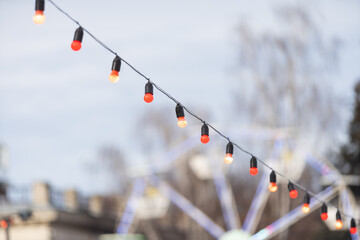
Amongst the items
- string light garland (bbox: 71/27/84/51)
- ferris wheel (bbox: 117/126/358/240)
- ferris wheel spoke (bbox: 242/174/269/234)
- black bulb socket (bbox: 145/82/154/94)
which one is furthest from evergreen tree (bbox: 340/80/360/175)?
string light garland (bbox: 71/27/84/51)

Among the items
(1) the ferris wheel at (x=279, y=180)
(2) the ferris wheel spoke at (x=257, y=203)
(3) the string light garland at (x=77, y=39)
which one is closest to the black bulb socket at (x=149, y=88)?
(3) the string light garland at (x=77, y=39)

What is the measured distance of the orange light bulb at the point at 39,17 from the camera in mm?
8461

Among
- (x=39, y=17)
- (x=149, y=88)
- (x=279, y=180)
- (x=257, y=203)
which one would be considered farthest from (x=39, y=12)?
(x=279, y=180)

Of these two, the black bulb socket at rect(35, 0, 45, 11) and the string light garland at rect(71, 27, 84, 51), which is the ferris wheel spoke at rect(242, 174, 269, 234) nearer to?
the string light garland at rect(71, 27, 84, 51)

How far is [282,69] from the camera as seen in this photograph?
3378 cm

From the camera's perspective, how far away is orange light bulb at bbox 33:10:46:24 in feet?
27.8

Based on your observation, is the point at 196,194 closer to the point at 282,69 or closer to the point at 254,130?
the point at 282,69

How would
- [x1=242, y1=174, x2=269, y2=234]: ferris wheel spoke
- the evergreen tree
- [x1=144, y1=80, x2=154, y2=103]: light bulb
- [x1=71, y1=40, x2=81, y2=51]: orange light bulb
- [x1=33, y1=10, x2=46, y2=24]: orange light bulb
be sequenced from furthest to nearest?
the evergreen tree < [x1=242, y1=174, x2=269, y2=234]: ferris wheel spoke < [x1=144, y1=80, x2=154, y2=103]: light bulb < [x1=71, y1=40, x2=81, y2=51]: orange light bulb < [x1=33, y1=10, x2=46, y2=24]: orange light bulb

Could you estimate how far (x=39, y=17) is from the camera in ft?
27.9

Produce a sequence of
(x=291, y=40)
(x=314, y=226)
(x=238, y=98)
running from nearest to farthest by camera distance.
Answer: (x=291, y=40) < (x=238, y=98) < (x=314, y=226)

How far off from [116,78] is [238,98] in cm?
2624

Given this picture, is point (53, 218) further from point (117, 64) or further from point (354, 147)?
point (117, 64)

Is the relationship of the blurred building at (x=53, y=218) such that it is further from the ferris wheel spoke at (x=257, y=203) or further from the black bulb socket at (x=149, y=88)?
the black bulb socket at (x=149, y=88)

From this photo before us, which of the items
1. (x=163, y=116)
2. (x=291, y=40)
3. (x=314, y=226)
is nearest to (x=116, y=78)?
(x=291, y=40)
